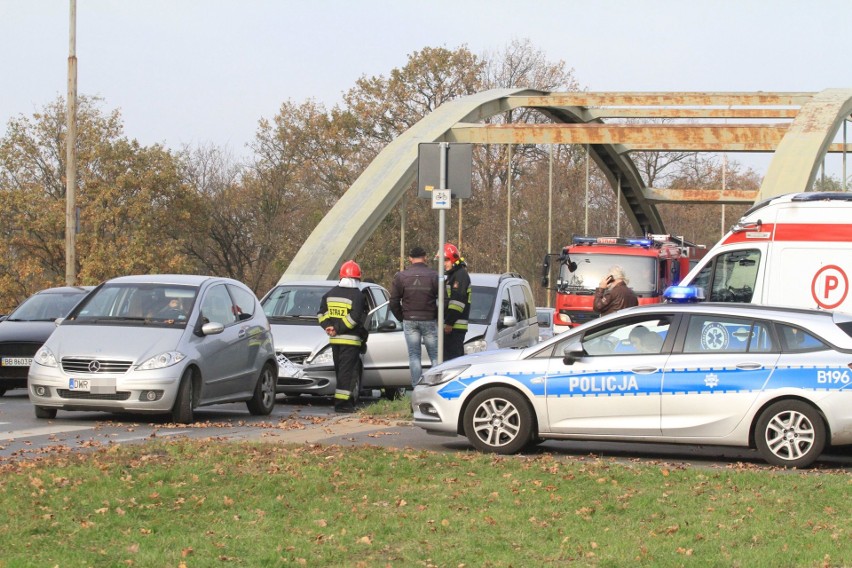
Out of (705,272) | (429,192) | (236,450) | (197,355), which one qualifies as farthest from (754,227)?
(236,450)

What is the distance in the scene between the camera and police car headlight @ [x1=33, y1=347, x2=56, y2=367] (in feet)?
43.4

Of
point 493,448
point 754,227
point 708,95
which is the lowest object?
point 493,448

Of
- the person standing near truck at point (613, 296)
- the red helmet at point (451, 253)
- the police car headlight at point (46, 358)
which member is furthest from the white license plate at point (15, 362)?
the person standing near truck at point (613, 296)

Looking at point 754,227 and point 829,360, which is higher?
point 754,227

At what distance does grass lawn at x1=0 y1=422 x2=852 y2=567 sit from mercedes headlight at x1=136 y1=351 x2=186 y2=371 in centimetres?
330

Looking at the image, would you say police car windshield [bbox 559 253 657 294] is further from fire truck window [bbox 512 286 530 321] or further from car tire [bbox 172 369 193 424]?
car tire [bbox 172 369 193 424]

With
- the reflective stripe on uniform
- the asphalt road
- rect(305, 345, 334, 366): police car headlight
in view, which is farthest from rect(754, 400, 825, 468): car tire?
rect(305, 345, 334, 366): police car headlight

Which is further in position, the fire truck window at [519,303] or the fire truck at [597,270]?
the fire truck at [597,270]

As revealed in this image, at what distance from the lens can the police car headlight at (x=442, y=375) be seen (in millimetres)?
11344

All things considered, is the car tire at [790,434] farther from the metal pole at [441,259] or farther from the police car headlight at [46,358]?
the police car headlight at [46,358]

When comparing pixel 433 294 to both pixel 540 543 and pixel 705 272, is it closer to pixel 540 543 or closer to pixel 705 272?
pixel 705 272

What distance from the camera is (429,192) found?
50.0 feet

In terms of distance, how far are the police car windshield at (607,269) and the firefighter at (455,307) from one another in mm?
11798

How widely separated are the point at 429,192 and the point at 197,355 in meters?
3.43
